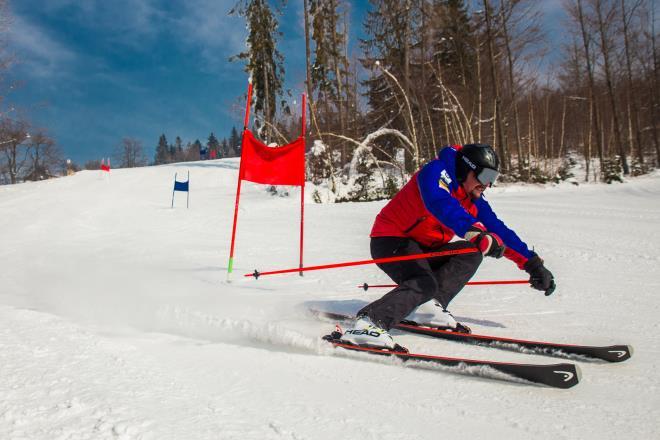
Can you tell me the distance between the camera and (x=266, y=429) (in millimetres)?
1774

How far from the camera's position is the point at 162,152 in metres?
132

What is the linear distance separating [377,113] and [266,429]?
2146 cm

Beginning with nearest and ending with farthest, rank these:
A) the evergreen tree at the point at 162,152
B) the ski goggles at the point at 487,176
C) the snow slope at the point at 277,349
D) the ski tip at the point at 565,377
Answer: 1. the snow slope at the point at 277,349
2. the ski tip at the point at 565,377
3. the ski goggles at the point at 487,176
4. the evergreen tree at the point at 162,152

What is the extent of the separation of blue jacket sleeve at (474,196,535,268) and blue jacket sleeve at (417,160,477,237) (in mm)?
524

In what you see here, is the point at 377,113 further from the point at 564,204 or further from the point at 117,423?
the point at 117,423

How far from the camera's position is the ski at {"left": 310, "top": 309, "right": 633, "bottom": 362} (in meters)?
2.51

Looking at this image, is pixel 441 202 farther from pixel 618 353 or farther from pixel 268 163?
pixel 268 163

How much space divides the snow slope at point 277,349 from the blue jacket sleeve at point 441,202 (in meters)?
0.84

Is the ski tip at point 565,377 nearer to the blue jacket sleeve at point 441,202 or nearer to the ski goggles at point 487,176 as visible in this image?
the blue jacket sleeve at point 441,202

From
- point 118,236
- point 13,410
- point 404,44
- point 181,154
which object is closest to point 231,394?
point 13,410

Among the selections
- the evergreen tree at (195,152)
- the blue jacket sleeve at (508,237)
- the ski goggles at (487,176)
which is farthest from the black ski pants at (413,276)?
the evergreen tree at (195,152)

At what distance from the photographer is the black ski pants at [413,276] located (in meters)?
2.87

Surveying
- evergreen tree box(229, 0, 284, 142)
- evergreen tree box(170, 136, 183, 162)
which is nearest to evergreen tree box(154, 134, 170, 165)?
evergreen tree box(170, 136, 183, 162)

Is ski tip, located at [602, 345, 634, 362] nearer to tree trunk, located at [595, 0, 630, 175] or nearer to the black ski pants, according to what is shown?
the black ski pants
